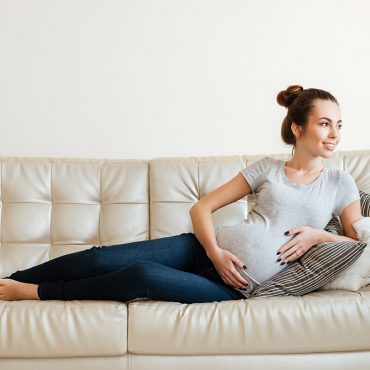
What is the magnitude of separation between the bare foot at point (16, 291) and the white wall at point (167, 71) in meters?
1.08

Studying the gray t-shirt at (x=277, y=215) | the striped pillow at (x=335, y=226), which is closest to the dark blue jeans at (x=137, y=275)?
the gray t-shirt at (x=277, y=215)

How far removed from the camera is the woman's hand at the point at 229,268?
5.97ft

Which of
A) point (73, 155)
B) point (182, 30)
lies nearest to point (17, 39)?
point (73, 155)

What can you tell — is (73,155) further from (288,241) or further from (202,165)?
(288,241)

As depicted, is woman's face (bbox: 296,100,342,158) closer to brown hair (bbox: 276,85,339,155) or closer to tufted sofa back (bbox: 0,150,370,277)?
brown hair (bbox: 276,85,339,155)

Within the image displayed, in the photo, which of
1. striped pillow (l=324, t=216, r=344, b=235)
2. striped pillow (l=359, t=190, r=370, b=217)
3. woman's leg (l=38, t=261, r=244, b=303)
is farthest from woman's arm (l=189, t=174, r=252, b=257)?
striped pillow (l=359, t=190, r=370, b=217)

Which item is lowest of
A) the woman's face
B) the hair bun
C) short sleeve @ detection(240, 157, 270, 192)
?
short sleeve @ detection(240, 157, 270, 192)

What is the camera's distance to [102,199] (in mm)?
2424

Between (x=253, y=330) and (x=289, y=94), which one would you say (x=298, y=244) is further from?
(x=289, y=94)

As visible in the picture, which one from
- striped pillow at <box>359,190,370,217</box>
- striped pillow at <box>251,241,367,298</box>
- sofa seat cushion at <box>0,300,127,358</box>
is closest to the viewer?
sofa seat cushion at <box>0,300,127,358</box>

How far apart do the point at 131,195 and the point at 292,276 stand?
0.87 meters

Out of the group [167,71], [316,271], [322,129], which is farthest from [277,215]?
[167,71]

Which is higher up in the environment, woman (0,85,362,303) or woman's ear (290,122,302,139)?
woman's ear (290,122,302,139)

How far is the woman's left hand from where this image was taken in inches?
72.9
